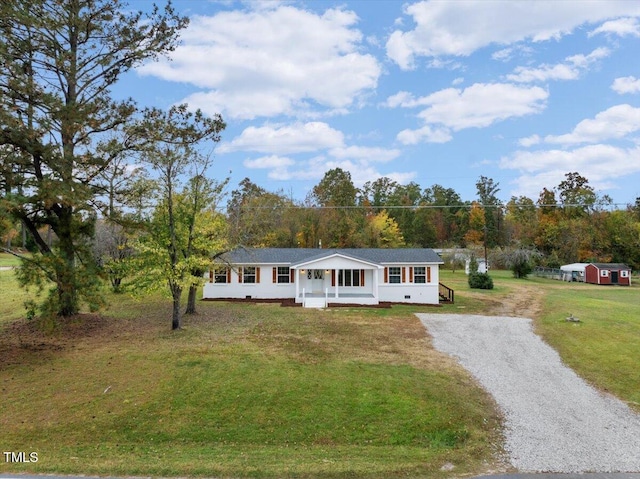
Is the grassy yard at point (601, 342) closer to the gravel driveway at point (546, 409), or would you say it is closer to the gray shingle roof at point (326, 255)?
the gravel driveway at point (546, 409)

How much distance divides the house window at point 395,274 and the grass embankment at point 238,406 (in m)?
9.35

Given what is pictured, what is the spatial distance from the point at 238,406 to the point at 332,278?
1571 cm

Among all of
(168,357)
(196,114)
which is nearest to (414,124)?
(196,114)

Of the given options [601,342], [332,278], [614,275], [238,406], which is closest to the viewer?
[238,406]

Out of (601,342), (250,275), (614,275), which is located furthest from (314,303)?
(614,275)

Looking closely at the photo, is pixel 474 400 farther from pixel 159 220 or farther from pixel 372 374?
pixel 159 220

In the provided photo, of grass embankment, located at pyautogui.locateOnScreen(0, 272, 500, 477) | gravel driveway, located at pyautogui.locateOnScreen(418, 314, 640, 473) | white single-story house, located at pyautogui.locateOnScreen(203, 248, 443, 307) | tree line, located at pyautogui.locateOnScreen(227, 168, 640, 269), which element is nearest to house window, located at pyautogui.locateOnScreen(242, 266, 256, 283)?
white single-story house, located at pyautogui.locateOnScreen(203, 248, 443, 307)

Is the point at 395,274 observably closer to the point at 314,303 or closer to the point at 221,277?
the point at 314,303

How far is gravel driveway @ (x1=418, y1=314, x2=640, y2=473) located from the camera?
646cm

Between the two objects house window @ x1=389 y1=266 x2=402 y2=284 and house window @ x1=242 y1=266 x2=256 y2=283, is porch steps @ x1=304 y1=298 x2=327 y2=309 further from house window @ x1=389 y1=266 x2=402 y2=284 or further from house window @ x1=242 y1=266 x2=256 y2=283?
house window @ x1=389 y1=266 x2=402 y2=284

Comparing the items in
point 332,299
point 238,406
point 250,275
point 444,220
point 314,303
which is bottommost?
point 238,406

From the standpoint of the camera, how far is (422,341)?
13805mm

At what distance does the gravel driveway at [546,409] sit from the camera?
21.2ft

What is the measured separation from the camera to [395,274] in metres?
23.4
